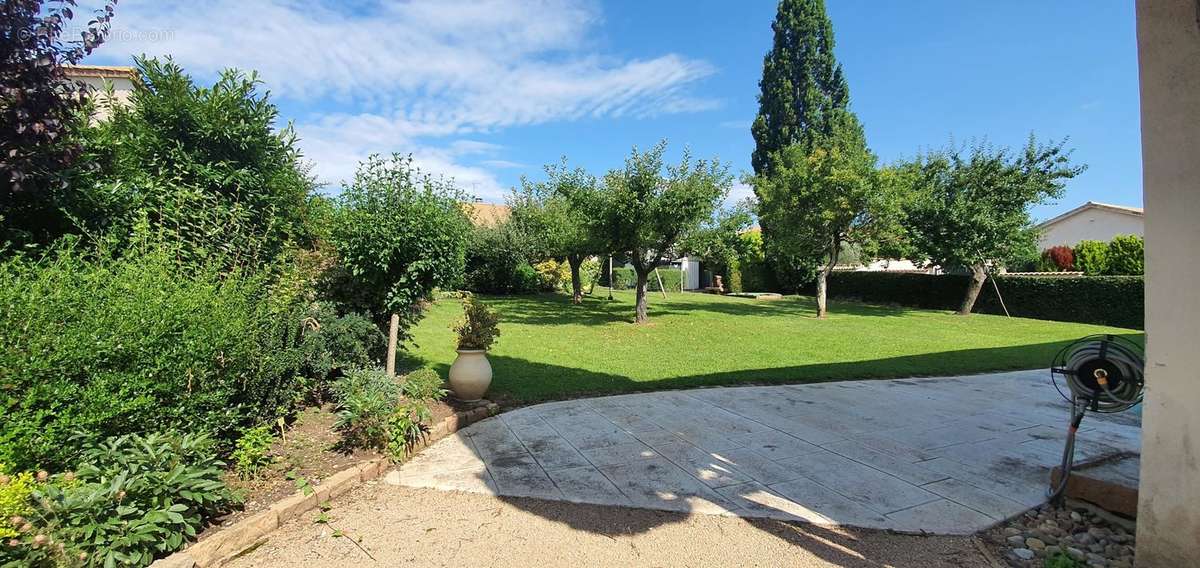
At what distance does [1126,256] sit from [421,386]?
24.2 metres

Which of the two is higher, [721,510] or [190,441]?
[190,441]

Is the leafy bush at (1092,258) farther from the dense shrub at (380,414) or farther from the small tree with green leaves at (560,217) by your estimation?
the dense shrub at (380,414)

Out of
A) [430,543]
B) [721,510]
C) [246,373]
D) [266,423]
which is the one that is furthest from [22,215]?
[721,510]

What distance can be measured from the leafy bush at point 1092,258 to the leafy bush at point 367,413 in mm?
24792

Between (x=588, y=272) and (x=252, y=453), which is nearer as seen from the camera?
(x=252, y=453)

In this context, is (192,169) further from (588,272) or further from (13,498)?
(588,272)

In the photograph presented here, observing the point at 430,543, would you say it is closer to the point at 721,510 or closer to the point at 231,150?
the point at 721,510

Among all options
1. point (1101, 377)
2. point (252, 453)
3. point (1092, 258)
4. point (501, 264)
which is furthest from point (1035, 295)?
point (252, 453)

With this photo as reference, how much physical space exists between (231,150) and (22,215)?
5.40 feet

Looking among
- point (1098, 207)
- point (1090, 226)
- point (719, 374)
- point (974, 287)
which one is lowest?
point (719, 374)

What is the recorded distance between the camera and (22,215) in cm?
414

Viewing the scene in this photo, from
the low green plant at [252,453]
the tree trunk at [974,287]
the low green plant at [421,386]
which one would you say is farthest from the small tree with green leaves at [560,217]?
the tree trunk at [974,287]

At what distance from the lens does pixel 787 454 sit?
4320 millimetres

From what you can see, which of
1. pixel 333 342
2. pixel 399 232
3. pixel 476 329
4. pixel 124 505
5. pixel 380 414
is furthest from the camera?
pixel 476 329
